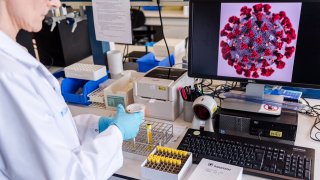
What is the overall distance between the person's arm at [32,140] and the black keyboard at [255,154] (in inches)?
15.1

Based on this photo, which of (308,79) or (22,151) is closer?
(22,151)

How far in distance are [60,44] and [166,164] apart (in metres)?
1.30

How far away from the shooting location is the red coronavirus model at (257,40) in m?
1.06

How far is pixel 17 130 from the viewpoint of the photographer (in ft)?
2.38

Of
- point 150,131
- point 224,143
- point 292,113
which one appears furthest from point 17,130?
point 292,113

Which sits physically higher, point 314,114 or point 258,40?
point 258,40

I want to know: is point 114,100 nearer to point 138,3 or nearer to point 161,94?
point 161,94

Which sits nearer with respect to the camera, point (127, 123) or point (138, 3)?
point (127, 123)

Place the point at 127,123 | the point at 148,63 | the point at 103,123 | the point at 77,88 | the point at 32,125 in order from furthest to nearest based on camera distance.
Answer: the point at 148,63 < the point at 77,88 < the point at 103,123 < the point at 127,123 < the point at 32,125

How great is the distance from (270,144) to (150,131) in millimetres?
418

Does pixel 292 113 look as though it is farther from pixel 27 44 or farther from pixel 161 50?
pixel 27 44

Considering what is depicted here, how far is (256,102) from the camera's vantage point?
118 cm

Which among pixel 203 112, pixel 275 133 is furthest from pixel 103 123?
pixel 275 133

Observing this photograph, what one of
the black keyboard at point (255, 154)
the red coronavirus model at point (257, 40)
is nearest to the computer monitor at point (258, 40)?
the red coronavirus model at point (257, 40)
